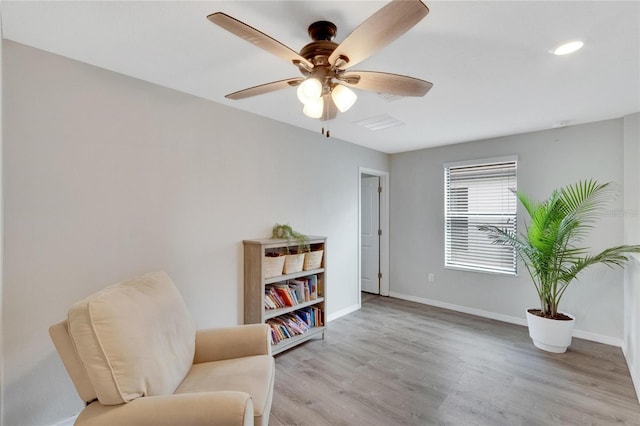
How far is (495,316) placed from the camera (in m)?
3.72

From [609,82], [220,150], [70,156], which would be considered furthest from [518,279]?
[70,156]

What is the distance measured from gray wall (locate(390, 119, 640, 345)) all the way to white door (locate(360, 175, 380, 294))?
0.27 meters

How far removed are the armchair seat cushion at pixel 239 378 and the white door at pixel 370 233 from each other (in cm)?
335

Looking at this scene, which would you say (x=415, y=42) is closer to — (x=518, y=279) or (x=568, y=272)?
(x=568, y=272)

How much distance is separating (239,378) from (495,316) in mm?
3477

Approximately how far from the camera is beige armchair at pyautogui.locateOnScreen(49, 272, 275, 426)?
1.17 meters

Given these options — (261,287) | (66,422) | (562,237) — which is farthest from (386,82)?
(66,422)

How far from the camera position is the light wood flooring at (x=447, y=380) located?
1967 millimetres

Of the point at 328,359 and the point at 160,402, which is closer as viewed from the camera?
the point at 160,402

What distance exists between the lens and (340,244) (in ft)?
12.7

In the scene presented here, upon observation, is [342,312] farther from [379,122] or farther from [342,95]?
[342,95]

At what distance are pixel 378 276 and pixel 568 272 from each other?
8.35ft

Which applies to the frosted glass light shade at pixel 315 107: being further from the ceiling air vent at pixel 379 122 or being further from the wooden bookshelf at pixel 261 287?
the ceiling air vent at pixel 379 122

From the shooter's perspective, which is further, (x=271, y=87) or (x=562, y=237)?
(x=562, y=237)
